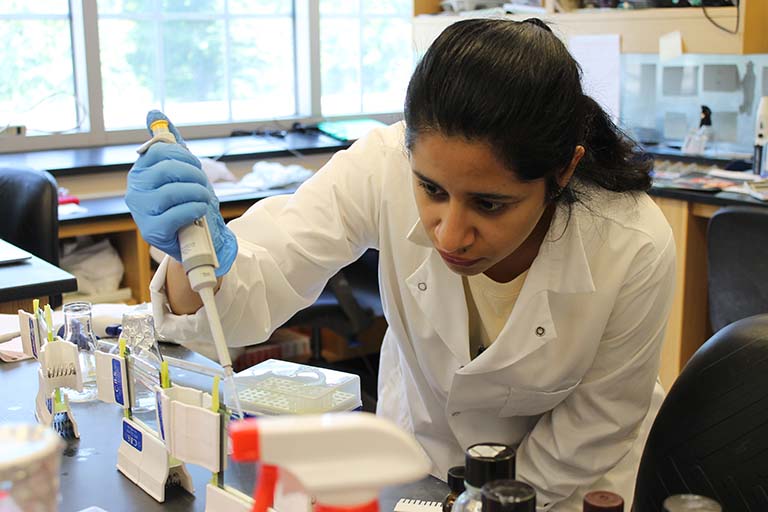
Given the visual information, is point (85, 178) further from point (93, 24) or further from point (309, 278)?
point (309, 278)

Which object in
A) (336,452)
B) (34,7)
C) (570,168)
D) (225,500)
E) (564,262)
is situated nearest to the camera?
(336,452)

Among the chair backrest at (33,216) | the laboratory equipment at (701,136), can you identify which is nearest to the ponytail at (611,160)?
the chair backrest at (33,216)

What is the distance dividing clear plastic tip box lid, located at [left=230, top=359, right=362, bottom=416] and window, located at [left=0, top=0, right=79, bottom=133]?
267 cm

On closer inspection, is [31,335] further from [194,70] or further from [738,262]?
[194,70]

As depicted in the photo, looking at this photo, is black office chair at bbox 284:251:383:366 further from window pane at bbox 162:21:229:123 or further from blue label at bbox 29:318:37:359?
blue label at bbox 29:318:37:359

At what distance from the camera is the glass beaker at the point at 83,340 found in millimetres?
1312

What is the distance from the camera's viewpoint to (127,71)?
3.83m

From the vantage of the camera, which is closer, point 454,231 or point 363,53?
point 454,231

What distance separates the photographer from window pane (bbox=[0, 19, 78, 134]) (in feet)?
11.8

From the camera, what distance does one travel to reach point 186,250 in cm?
106

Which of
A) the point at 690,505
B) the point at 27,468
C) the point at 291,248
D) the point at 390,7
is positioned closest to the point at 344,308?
the point at 291,248

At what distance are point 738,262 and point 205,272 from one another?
1819 millimetres

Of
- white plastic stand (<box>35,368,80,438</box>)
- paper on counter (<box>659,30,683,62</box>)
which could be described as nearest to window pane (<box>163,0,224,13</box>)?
paper on counter (<box>659,30,683,62</box>)

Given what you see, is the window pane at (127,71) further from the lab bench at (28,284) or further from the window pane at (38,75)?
the lab bench at (28,284)
